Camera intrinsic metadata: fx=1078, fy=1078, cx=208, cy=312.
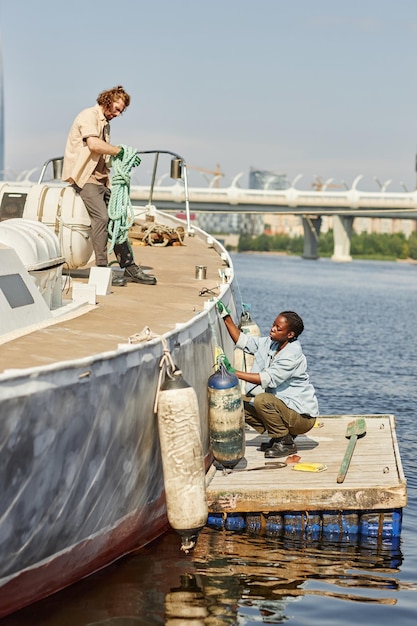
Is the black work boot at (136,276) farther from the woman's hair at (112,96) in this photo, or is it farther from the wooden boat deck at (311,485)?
the wooden boat deck at (311,485)

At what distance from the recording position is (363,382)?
2472 centimetres

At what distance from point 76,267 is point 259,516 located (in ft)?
14.8

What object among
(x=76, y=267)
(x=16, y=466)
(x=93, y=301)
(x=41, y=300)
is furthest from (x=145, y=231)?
(x=16, y=466)

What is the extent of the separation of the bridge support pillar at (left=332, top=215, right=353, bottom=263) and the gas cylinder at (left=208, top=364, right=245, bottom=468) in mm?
113461

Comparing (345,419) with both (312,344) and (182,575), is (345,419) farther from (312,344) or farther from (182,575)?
(312,344)

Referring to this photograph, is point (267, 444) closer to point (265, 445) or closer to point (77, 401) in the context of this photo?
point (265, 445)

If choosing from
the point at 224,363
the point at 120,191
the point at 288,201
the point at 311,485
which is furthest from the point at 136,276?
the point at 288,201

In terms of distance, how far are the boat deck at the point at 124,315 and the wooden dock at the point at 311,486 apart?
1.71 metres

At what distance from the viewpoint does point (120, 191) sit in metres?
13.2

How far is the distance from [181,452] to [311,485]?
2066 mm

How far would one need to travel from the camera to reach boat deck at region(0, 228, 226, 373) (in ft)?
28.9

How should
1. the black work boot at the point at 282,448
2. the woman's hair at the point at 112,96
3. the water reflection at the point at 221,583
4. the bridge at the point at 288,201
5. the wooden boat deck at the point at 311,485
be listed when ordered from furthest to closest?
the bridge at the point at 288,201 < the woman's hair at the point at 112,96 < the black work boot at the point at 282,448 < the wooden boat deck at the point at 311,485 < the water reflection at the point at 221,583

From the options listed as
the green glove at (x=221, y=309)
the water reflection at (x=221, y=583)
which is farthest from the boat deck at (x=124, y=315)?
the water reflection at (x=221, y=583)

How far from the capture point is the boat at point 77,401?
740 cm
